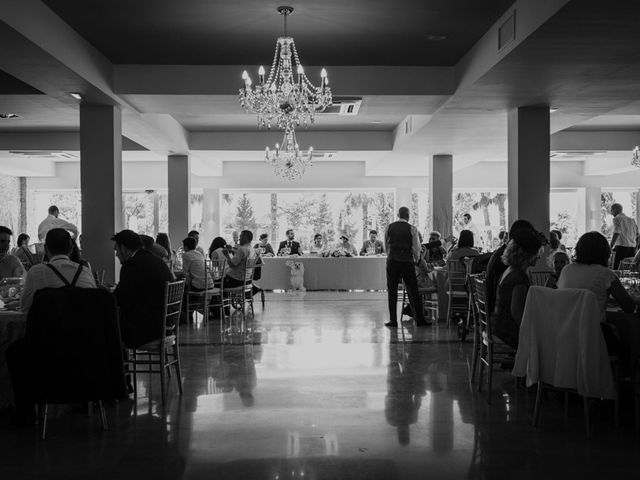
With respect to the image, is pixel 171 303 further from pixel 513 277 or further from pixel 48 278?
pixel 513 277

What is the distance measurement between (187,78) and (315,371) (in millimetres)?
3978

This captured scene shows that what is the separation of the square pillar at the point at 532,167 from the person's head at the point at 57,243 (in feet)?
19.1

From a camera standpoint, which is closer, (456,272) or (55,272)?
(55,272)

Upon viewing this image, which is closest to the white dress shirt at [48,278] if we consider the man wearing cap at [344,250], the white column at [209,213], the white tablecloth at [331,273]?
the white tablecloth at [331,273]

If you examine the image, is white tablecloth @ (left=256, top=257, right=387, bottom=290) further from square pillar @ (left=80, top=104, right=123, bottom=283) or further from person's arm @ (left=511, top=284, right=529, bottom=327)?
person's arm @ (left=511, top=284, right=529, bottom=327)

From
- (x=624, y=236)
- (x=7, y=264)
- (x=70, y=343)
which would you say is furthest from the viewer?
(x=624, y=236)

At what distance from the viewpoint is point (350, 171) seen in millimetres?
17891

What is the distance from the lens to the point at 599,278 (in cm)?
411

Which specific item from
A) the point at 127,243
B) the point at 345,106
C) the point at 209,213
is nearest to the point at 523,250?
the point at 127,243

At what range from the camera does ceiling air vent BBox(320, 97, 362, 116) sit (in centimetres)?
805

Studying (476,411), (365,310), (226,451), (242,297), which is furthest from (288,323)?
(226,451)

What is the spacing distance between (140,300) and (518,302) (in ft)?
8.35

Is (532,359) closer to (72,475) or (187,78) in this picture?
(72,475)

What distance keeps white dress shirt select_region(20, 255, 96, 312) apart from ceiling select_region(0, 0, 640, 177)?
2086 mm
